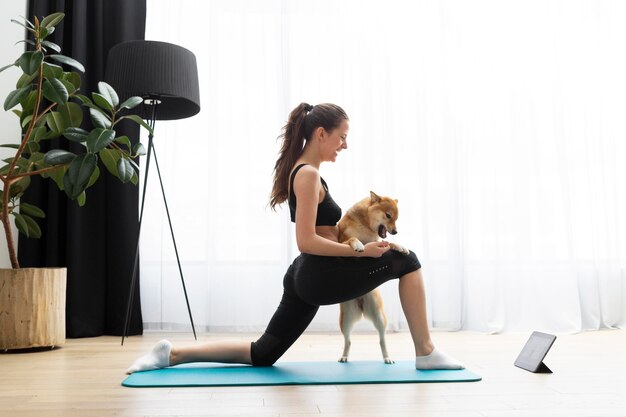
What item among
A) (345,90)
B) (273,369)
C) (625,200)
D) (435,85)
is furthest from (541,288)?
(273,369)

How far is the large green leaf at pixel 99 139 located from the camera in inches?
106

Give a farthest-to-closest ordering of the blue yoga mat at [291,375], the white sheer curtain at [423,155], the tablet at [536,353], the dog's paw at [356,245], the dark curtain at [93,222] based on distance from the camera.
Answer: the white sheer curtain at [423,155] → the dark curtain at [93,222] → the tablet at [536,353] → the dog's paw at [356,245] → the blue yoga mat at [291,375]

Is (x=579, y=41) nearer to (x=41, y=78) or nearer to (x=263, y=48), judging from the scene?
Answer: (x=263, y=48)

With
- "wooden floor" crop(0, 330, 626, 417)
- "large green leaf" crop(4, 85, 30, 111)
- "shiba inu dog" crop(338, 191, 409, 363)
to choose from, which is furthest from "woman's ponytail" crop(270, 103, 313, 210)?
"large green leaf" crop(4, 85, 30, 111)

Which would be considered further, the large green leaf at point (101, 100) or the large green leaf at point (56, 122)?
the large green leaf at point (56, 122)

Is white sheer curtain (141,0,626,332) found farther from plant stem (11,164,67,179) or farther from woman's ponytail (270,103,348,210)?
woman's ponytail (270,103,348,210)

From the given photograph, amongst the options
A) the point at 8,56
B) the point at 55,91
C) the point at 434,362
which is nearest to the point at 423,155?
the point at 434,362

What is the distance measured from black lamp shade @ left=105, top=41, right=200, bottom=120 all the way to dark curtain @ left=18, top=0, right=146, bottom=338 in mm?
502

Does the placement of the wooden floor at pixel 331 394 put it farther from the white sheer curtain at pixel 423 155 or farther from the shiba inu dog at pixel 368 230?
the white sheer curtain at pixel 423 155

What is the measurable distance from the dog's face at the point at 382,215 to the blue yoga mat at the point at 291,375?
0.52 m

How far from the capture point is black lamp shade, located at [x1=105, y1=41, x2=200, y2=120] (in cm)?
309

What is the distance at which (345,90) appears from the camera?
3770 mm

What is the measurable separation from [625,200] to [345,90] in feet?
6.52

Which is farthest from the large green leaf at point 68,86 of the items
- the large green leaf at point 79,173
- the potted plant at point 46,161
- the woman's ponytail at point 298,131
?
the woman's ponytail at point 298,131
